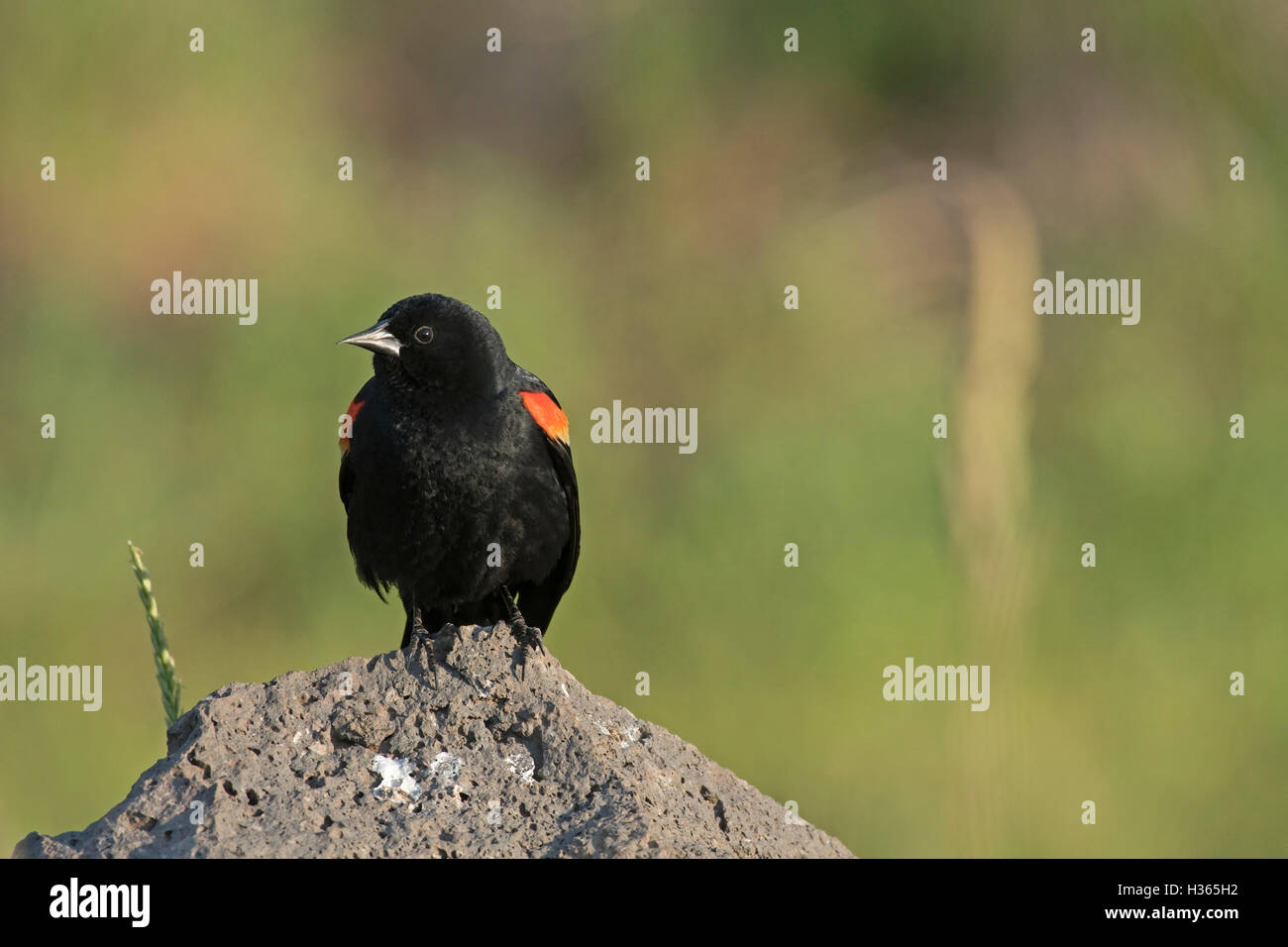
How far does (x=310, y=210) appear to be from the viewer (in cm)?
941

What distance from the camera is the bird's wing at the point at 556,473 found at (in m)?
5.24

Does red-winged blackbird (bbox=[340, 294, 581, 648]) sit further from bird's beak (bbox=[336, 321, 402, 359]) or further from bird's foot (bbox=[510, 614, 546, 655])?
bird's foot (bbox=[510, 614, 546, 655])

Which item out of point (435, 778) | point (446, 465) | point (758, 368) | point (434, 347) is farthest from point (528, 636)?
point (758, 368)

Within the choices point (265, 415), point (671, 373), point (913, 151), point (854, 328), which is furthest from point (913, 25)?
point (265, 415)

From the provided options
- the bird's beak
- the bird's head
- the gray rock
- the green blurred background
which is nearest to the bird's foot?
the gray rock

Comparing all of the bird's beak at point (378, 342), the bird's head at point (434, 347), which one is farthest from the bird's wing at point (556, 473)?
the bird's beak at point (378, 342)

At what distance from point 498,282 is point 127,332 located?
2491 mm

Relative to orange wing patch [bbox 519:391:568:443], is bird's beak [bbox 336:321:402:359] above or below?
above

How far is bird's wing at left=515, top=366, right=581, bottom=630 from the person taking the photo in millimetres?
5238

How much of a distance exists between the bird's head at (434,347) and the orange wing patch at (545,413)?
16 centimetres

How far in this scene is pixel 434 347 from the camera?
498cm

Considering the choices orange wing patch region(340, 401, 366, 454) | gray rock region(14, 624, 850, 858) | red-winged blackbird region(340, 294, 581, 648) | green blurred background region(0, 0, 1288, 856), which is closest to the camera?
gray rock region(14, 624, 850, 858)

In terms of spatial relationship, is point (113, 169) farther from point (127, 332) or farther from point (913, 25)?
point (913, 25)

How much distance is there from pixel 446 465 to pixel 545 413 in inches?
19.3
